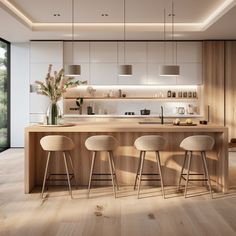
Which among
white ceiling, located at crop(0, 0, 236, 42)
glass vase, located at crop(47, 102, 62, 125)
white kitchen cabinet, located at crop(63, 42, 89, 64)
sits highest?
white ceiling, located at crop(0, 0, 236, 42)

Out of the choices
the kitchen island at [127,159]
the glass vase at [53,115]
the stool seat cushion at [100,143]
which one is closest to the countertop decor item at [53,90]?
the glass vase at [53,115]

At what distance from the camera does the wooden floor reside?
3.72 meters

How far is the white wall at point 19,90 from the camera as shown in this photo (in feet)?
30.7

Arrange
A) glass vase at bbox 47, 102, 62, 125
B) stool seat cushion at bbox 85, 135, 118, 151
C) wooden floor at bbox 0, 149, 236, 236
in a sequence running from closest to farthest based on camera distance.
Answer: wooden floor at bbox 0, 149, 236, 236, stool seat cushion at bbox 85, 135, 118, 151, glass vase at bbox 47, 102, 62, 125

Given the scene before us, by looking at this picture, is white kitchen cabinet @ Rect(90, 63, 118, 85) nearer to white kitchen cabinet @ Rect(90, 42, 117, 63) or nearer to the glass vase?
white kitchen cabinet @ Rect(90, 42, 117, 63)

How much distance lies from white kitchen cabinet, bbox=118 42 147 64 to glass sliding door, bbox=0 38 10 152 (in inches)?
107

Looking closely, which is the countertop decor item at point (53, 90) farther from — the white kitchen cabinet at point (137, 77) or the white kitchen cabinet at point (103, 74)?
the white kitchen cabinet at point (137, 77)

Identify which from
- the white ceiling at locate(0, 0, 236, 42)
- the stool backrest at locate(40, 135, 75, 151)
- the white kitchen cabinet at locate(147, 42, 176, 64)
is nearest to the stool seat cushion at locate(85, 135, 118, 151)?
the stool backrest at locate(40, 135, 75, 151)

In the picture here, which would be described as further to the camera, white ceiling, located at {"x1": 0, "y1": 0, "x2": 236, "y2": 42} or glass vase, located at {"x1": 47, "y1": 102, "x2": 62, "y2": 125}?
white ceiling, located at {"x1": 0, "y1": 0, "x2": 236, "y2": 42}

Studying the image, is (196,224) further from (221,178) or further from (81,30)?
(81,30)

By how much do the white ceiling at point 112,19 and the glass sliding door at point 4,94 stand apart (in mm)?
340

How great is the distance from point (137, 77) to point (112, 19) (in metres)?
1.90

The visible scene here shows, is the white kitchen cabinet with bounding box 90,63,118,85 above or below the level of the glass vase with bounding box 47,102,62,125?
above

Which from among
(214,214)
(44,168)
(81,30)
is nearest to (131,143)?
(44,168)
